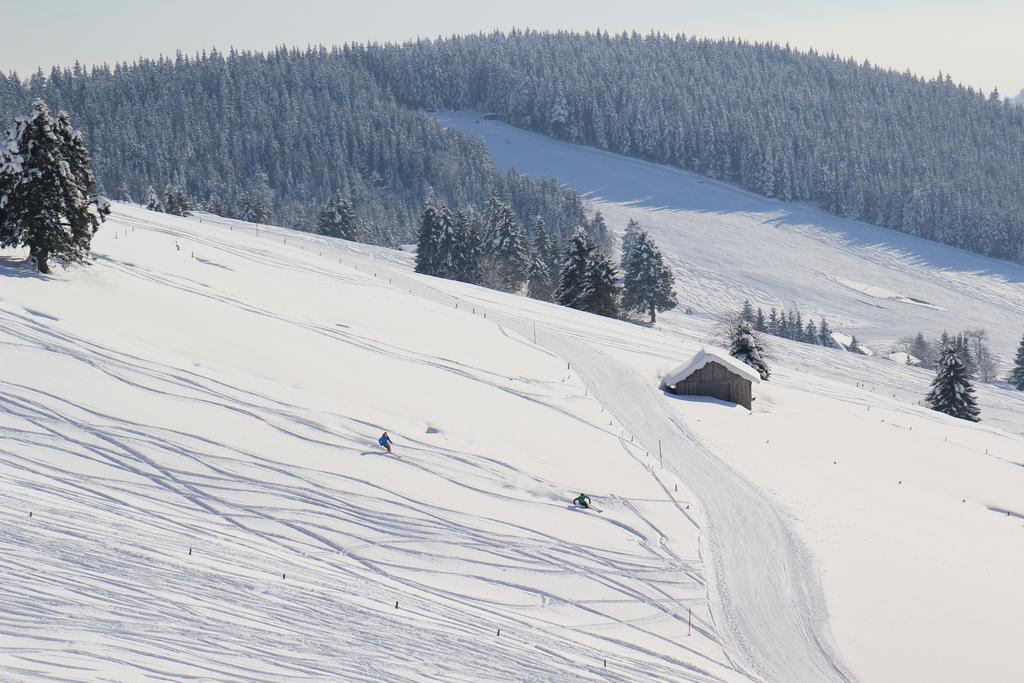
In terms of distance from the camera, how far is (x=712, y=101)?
188 m

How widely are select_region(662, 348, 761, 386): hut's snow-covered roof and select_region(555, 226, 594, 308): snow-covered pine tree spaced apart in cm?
2491

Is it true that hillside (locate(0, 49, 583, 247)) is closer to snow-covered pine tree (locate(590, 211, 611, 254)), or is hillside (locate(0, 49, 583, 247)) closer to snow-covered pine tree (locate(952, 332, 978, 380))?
snow-covered pine tree (locate(590, 211, 611, 254))

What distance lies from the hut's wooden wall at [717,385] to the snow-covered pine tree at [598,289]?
2481 centimetres

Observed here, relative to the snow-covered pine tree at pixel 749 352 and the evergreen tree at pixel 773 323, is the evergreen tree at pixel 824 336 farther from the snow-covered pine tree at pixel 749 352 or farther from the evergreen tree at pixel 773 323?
the snow-covered pine tree at pixel 749 352

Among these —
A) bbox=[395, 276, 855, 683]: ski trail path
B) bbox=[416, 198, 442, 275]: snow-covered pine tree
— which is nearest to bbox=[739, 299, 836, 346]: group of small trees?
bbox=[416, 198, 442, 275]: snow-covered pine tree

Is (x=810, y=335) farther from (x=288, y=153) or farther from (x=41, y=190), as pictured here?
(x=288, y=153)

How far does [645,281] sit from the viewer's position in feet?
258

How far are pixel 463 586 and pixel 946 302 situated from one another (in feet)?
363

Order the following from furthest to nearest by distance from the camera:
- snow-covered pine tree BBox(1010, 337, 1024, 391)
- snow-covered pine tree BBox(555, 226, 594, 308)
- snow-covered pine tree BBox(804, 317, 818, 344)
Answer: snow-covered pine tree BBox(804, 317, 818, 344) → snow-covered pine tree BBox(1010, 337, 1024, 391) → snow-covered pine tree BBox(555, 226, 594, 308)

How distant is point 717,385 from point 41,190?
3312 cm

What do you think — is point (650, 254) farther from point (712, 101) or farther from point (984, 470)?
point (712, 101)

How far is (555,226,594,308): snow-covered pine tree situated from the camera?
68500 millimetres

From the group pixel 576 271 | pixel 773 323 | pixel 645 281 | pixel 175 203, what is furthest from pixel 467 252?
pixel 773 323

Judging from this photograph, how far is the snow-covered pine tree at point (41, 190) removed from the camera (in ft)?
120
